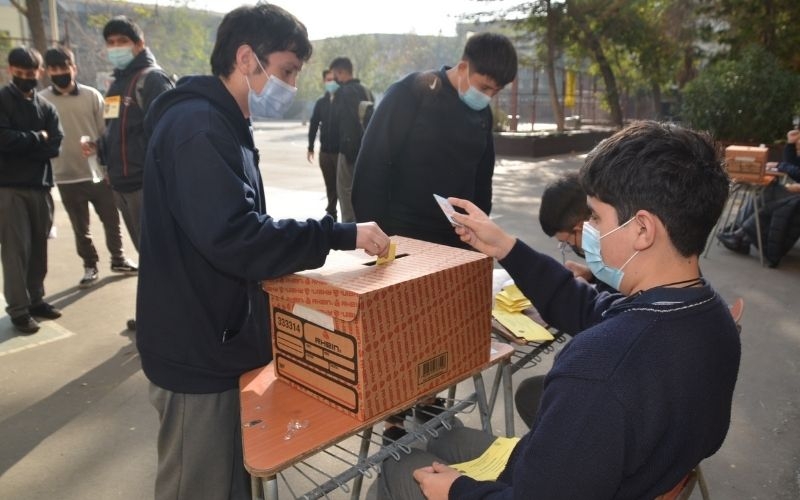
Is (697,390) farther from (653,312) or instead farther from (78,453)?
(78,453)

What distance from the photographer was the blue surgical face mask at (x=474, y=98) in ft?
8.71

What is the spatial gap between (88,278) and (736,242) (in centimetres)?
629

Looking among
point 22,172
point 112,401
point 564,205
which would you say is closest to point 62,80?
point 22,172

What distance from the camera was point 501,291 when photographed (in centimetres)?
246

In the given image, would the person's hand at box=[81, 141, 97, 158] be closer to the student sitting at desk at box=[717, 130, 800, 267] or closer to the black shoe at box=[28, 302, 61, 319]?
the black shoe at box=[28, 302, 61, 319]

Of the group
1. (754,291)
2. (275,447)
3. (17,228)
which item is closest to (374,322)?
(275,447)

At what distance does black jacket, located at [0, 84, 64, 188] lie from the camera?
3.84 metres

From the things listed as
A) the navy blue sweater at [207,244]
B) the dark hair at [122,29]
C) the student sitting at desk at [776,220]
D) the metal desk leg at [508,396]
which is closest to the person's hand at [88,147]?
the dark hair at [122,29]

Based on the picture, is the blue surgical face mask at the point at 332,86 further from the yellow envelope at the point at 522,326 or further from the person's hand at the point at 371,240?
the person's hand at the point at 371,240

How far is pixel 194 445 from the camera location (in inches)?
64.5

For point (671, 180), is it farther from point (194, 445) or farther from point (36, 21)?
point (36, 21)

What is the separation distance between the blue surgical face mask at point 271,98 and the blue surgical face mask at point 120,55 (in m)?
2.50

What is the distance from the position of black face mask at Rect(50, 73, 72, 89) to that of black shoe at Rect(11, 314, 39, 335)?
1846 millimetres

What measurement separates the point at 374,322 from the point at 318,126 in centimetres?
658
